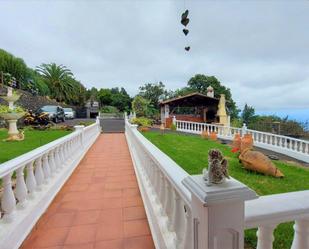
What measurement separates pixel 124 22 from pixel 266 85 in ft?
47.8

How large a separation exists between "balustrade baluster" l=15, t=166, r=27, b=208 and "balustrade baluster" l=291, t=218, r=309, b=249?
8.65 ft

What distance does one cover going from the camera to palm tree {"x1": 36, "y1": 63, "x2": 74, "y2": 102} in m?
35.2

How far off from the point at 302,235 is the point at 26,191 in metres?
2.79

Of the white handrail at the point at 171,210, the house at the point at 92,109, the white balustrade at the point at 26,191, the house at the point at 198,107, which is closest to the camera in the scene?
the white handrail at the point at 171,210

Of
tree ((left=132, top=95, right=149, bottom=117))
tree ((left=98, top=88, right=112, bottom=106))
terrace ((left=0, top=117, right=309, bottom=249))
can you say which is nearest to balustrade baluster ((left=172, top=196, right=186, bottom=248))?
A: terrace ((left=0, top=117, right=309, bottom=249))

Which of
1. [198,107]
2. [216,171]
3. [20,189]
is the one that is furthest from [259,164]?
[198,107]

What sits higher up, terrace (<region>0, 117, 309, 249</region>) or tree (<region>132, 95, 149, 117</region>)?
tree (<region>132, 95, 149, 117</region>)

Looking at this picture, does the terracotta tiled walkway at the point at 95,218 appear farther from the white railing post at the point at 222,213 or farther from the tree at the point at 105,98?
the tree at the point at 105,98

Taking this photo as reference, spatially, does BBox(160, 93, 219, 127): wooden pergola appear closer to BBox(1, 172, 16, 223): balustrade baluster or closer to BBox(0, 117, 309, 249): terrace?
BBox(0, 117, 309, 249): terrace

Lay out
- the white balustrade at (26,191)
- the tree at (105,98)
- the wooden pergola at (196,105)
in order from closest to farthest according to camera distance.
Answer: the white balustrade at (26,191), the wooden pergola at (196,105), the tree at (105,98)

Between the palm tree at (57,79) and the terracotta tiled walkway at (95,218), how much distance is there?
112 ft

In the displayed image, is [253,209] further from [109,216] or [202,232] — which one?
[109,216]

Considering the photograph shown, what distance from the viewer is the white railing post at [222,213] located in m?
1.03

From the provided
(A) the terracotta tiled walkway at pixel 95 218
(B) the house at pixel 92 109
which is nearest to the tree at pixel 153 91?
(B) the house at pixel 92 109
